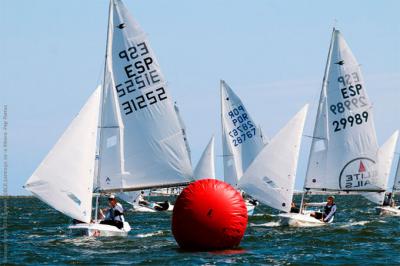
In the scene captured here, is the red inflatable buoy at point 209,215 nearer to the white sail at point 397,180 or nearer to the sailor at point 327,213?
the sailor at point 327,213

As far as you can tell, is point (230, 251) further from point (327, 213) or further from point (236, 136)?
point (236, 136)

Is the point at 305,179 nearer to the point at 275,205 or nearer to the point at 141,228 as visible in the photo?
the point at 275,205

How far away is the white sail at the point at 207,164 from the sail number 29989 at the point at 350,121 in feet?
77.1

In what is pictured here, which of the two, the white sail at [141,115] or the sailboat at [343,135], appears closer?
the white sail at [141,115]

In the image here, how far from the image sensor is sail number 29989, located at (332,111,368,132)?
128ft

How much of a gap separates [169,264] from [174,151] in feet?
36.6

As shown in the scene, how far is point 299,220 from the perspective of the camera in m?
34.7

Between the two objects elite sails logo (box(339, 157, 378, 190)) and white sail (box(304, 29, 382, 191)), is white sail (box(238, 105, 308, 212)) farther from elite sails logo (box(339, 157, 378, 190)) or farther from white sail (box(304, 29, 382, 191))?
elite sails logo (box(339, 157, 378, 190))

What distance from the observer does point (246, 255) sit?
23688 millimetres

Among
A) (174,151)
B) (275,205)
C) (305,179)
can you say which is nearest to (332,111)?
(305,179)

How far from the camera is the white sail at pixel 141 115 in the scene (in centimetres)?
3188

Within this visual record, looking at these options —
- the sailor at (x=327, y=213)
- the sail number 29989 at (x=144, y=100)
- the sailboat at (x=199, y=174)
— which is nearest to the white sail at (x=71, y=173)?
the sail number 29989 at (x=144, y=100)

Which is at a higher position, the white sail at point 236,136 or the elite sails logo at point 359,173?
the white sail at point 236,136

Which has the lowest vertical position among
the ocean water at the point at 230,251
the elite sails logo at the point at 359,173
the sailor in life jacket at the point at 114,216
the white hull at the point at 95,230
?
the ocean water at the point at 230,251
